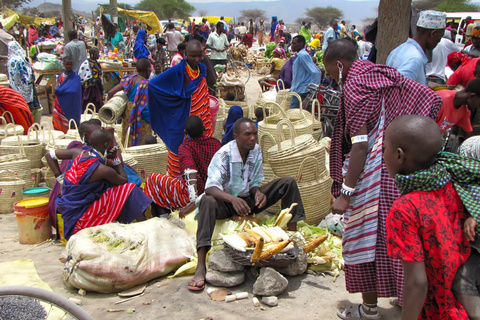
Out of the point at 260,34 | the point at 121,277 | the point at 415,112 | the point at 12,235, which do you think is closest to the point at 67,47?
the point at 12,235

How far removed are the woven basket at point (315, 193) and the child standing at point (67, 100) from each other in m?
4.60

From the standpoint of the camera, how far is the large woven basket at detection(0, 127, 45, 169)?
5.54 metres

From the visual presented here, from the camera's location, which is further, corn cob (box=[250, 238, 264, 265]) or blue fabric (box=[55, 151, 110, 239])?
blue fabric (box=[55, 151, 110, 239])

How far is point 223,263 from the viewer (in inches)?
125

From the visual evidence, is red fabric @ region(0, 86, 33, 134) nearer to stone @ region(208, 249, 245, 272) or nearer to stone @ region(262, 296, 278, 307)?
stone @ region(208, 249, 245, 272)

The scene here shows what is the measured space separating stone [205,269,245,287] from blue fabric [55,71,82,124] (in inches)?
195

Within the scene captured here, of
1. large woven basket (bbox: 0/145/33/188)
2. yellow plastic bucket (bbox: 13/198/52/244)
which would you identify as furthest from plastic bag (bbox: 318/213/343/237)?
large woven basket (bbox: 0/145/33/188)

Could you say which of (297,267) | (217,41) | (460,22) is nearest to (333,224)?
(297,267)

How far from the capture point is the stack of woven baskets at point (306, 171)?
4.08 meters

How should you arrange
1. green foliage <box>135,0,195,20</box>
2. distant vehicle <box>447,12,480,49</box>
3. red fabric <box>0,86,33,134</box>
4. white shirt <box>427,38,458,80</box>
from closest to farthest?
1. white shirt <box>427,38,458,80</box>
2. red fabric <box>0,86,33,134</box>
3. distant vehicle <box>447,12,480,49</box>
4. green foliage <box>135,0,195,20</box>

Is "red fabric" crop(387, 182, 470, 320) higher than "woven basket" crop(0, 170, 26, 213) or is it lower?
higher

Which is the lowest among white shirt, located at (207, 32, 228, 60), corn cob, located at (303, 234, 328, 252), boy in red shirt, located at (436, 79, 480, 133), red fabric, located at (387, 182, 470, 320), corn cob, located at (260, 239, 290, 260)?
corn cob, located at (303, 234, 328, 252)

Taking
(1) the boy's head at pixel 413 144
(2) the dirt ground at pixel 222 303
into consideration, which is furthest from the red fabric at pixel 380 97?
(2) the dirt ground at pixel 222 303

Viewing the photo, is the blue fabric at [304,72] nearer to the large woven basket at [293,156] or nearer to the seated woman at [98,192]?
the large woven basket at [293,156]
